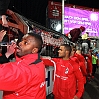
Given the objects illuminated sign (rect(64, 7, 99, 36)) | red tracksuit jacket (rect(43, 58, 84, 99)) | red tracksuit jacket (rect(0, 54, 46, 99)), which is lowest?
red tracksuit jacket (rect(43, 58, 84, 99))

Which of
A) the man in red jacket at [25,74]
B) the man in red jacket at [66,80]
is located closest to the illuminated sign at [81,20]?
the man in red jacket at [66,80]

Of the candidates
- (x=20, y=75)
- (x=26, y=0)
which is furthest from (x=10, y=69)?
(x=26, y=0)

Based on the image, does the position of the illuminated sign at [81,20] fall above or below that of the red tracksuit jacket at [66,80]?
above

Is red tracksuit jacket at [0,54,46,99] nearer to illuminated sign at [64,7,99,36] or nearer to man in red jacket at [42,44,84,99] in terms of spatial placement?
man in red jacket at [42,44,84,99]

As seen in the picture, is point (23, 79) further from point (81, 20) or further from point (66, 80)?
point (81, 20)

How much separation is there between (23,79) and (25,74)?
4cm

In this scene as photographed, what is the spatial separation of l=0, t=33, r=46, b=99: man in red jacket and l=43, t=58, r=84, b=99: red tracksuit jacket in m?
1.32

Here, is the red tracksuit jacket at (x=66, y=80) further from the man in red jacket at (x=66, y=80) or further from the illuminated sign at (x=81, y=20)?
A: the illuminated sign at (x=81, y=20)

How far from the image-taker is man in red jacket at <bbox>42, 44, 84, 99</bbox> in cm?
307

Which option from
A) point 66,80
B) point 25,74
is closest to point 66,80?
point 66,80

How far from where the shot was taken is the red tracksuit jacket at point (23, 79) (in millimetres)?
1402

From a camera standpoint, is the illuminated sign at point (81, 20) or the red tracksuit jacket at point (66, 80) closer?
the red tracksuit jacket at point (66, 80)

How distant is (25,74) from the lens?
4.85ft

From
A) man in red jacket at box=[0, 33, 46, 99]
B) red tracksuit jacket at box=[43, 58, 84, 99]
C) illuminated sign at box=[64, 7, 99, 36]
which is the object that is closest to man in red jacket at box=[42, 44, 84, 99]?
red tracksuit jacket at box=[43, 58, 84, 99]
